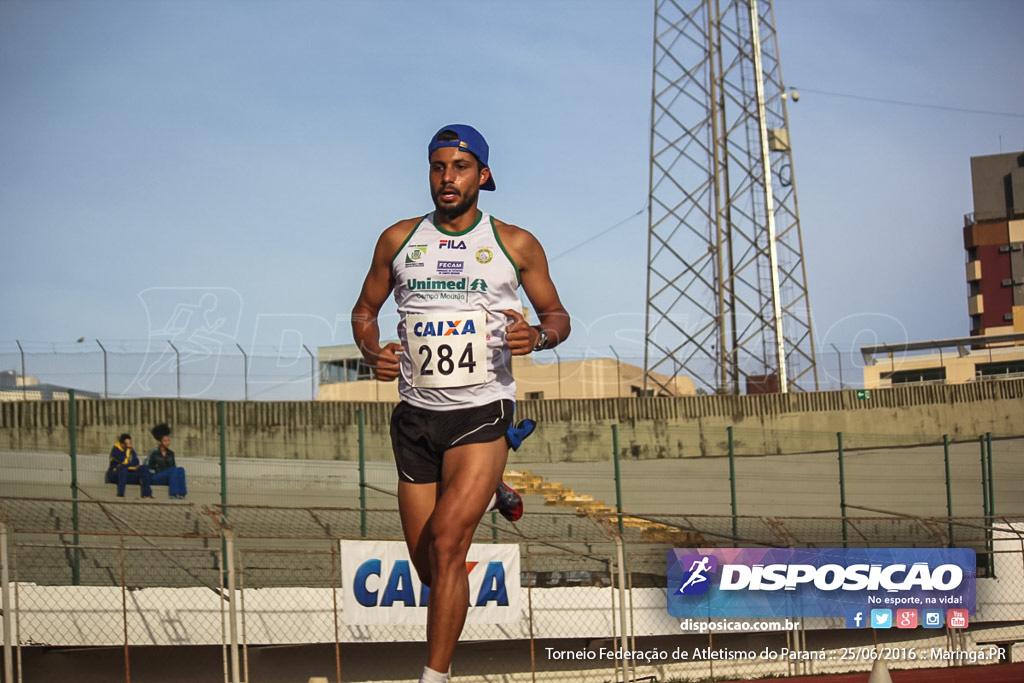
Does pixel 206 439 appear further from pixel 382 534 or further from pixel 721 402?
pixel 721 402

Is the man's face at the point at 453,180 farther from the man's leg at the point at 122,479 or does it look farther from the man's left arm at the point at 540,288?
the man's leg at the point at 122,479

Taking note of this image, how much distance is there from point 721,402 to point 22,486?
15797mm

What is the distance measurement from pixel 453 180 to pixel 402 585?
7621 mm

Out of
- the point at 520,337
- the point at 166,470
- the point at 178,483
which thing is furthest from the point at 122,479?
the point at 520,337

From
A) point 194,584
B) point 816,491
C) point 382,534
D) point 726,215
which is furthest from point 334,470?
point 726,215

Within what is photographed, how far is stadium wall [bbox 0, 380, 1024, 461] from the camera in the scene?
18.2m

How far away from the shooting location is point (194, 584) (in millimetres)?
12453

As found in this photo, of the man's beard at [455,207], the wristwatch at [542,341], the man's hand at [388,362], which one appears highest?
the man's beard at [455,207]

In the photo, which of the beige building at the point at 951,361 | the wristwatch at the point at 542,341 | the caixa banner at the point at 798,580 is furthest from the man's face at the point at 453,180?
the beige building at the point at 951,361

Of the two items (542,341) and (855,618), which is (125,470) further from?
(542,341)

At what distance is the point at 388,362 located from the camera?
184 inches

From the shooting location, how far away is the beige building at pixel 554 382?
2936cm

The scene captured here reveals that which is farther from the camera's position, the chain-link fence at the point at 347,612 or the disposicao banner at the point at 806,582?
the disposicao banner at the point at 806,582

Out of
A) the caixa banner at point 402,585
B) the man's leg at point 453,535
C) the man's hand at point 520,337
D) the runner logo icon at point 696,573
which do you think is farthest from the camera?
the runner logo icon at point 696,573
